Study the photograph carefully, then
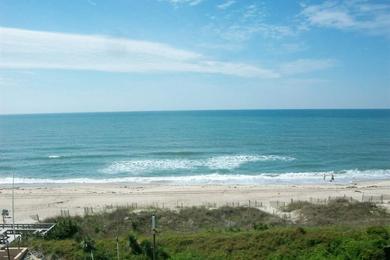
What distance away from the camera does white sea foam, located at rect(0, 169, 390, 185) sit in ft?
174

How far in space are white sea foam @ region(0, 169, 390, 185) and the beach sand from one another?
2.76 metres

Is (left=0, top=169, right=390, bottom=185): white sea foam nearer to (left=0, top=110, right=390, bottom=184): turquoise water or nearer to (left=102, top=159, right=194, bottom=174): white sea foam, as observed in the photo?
(left=0, top=110, right=390, bottom=184): turquoise water

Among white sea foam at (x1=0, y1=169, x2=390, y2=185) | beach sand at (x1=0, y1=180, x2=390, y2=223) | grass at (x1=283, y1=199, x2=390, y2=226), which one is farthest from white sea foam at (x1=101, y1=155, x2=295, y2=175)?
grass at (x1=283, y1=199, x2=390, y2=226)

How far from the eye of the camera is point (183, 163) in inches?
2539

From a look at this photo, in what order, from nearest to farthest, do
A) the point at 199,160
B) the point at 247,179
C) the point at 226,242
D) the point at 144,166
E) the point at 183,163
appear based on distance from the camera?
1. the point at 226,242
2. the point at 247,179
3. the point at 144,166
4. the point at 183,163
5. the point at 199,160

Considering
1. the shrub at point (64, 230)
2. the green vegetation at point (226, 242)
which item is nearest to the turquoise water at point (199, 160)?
the green vegetation at point (226, 242)

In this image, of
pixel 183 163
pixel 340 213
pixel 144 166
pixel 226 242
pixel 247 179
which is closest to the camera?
pixel 226 242

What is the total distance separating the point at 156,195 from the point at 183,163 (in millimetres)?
20662

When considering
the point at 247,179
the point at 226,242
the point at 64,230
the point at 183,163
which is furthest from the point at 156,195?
the point at 226,242

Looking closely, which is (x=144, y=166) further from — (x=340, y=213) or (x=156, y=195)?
(x=340, y=213)

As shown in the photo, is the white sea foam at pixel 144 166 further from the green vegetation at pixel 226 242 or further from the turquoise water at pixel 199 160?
the green vegetation at pixel 226 242

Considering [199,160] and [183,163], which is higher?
[199,160]

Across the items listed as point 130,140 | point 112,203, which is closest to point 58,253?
point 112,203

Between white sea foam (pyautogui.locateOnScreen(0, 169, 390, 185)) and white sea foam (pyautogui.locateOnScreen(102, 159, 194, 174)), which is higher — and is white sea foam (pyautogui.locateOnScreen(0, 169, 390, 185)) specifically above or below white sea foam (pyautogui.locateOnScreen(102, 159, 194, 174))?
below
